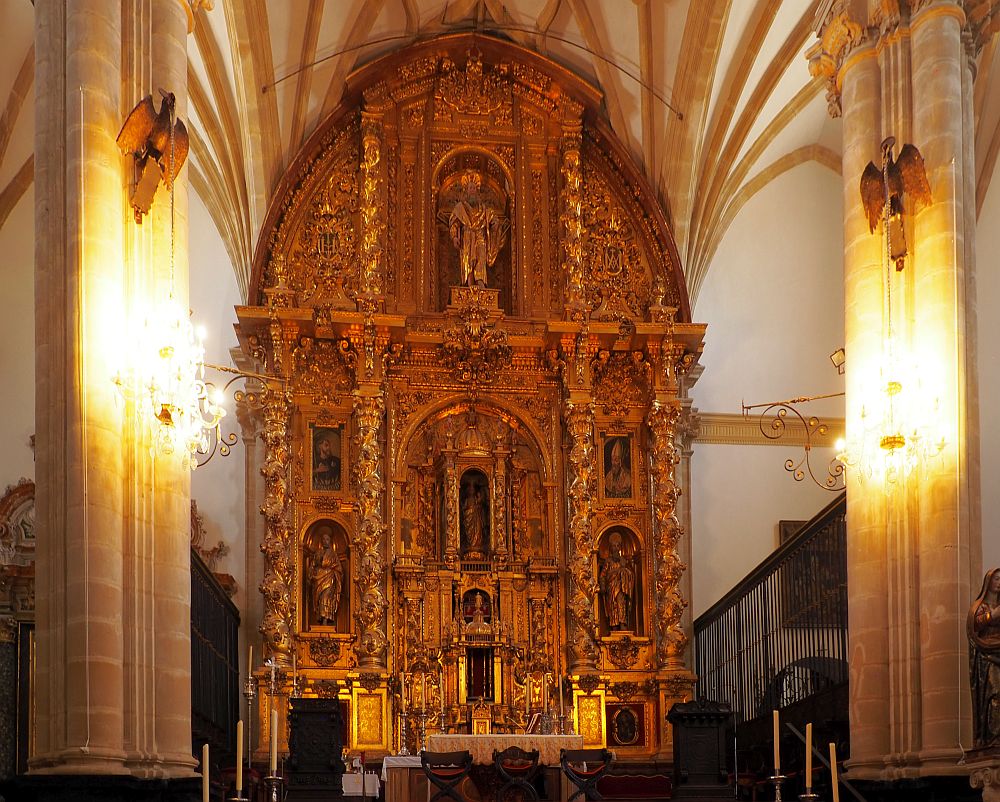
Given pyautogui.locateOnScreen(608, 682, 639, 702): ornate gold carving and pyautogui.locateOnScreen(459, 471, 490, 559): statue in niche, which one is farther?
pyautogui.locateOnScreen(459, 471, 490, 559): statue in niche

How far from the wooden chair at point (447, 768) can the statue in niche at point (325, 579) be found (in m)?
5.22

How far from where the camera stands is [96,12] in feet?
38.5

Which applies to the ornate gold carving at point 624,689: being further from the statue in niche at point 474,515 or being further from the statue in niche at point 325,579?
the statue in niche at point 325,579

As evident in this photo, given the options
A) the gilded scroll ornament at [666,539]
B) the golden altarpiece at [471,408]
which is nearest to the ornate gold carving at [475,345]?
the golden altarpiece at [471,408]

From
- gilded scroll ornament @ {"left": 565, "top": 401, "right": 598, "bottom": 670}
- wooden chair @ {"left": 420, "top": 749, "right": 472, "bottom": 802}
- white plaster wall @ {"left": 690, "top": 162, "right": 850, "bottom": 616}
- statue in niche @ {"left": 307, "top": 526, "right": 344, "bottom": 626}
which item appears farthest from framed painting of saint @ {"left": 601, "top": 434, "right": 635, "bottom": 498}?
wooden chair @ {"left": 420, "top": 749, "right": 472, "bottom": 802}

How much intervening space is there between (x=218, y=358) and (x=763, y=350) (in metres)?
7.71

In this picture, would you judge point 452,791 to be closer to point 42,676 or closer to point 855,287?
point 42,676

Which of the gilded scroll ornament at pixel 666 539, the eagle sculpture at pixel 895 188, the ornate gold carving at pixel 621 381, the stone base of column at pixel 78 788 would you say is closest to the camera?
the stone base of column at pixel 78 788

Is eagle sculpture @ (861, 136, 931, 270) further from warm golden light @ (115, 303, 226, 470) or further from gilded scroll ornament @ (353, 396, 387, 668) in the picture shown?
gilded scroll ornament @ (353, 396, 387, 668)

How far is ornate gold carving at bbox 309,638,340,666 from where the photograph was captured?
1930cm

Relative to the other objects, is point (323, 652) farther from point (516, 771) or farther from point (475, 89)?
point (475, 89)

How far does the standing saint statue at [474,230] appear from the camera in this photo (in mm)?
20750

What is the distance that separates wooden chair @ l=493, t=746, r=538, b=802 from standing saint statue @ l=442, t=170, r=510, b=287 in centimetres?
762

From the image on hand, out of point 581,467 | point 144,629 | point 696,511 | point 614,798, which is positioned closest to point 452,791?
point 614,798
